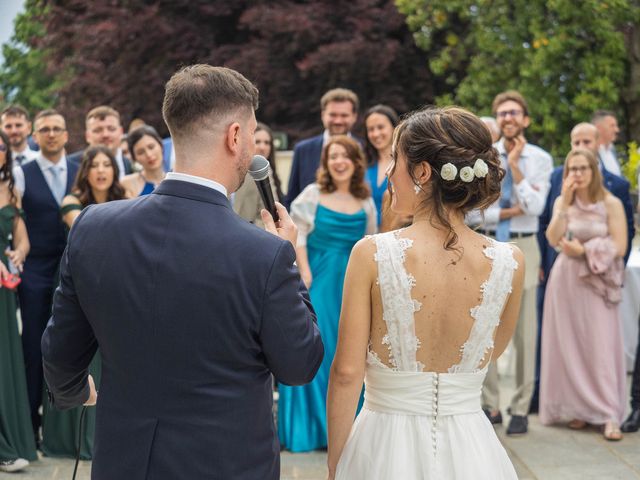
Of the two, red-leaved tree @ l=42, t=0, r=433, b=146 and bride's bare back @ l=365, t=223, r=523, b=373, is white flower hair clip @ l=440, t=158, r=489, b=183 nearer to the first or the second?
bride's bare back @ l=365, t=223, r=523, b=373

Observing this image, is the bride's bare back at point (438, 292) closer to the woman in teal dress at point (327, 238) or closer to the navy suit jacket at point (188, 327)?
the navy suit jacket at point (188, 327)

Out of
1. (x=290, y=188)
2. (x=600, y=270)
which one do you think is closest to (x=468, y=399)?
(x=600, y=270)

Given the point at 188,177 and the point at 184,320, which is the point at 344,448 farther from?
the point at 188,177

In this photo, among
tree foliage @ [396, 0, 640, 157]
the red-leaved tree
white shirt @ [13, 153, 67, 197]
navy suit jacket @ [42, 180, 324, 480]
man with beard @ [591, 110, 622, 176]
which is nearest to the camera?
navy suit jacket @ [42, 180, 324, 480]

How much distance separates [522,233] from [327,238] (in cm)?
125

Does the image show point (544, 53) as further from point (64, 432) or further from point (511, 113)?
point (64, 432)

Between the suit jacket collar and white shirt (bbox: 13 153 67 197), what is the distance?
3.37 meters

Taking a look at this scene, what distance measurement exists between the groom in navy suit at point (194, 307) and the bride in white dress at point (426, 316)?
1.33 feet

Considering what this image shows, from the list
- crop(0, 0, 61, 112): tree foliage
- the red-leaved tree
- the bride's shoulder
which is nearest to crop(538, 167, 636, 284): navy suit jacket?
the bride's shoulder

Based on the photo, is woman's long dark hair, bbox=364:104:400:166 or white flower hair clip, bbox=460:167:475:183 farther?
woman's long dark hair, bbox=364:104:400:166

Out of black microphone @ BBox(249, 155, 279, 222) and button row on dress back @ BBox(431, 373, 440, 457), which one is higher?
black microphone @ BBox(249, 155, 279, 222)

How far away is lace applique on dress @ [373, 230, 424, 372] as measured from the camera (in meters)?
2.62

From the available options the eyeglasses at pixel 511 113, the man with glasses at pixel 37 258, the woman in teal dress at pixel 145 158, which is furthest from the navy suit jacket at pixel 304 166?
the man with glasses at pixel 37 258

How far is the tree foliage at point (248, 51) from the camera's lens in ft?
47.1
